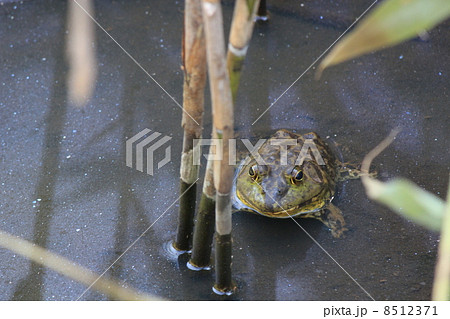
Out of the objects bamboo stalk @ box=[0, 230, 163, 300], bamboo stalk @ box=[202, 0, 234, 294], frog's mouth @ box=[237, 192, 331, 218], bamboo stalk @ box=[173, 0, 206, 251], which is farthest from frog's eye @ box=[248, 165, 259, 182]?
bamboo stalk @ box=[0, 230, 163, 300]

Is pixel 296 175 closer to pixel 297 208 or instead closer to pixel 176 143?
pixel 297 208

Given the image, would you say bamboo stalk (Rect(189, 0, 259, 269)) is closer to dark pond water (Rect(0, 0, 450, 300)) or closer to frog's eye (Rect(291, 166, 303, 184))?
dark pond water (Rect(0, 0, 450, 300))

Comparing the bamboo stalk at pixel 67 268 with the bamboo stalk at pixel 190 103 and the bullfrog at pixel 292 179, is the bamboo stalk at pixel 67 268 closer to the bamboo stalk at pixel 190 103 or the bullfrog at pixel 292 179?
the bamboo stalk at pixel 190 103

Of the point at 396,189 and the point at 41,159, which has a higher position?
the point at 396,189

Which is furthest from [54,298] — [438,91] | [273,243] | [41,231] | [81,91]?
[438,91]

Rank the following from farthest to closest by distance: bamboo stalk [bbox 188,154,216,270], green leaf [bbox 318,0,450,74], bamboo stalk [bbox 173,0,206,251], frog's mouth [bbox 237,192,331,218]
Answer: frog's mouth [bbox 237,192,331,218] → bamboo stalk [bbox 188,154,216,270] → bamboo stalk [bbox 173,0,206,251] → green leaf [bbox 318,0,450,74]

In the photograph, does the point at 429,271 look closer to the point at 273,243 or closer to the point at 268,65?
the point at 273,243
